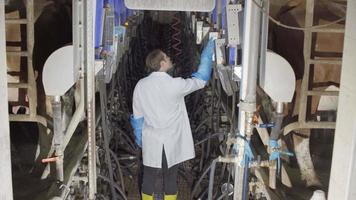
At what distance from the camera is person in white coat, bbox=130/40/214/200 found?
3.03 m

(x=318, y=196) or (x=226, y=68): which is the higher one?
(x=226, y=68)

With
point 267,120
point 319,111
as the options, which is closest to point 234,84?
point 267,120

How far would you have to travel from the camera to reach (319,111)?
3379mm

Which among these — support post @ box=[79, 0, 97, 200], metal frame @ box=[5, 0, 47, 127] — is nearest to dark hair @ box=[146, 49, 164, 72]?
support post @ box=[79, 0, 97, 200]

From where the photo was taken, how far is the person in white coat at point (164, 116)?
9.94 ft

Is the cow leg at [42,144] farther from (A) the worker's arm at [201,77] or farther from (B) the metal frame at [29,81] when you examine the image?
(A) the worker's arm at [201,77]

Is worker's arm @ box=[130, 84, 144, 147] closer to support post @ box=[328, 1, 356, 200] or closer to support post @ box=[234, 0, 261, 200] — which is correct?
support post @ box=[234, 0, 261, 200]

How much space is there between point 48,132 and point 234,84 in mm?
1451

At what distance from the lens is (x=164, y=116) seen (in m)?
3.10

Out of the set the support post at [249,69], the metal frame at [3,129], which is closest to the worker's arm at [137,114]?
the support post at [249,69]

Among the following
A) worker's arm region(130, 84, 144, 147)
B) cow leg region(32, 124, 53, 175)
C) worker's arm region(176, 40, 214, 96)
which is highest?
worker's arm region(176, 40, 214, 96)

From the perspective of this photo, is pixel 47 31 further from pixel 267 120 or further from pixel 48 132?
pixel 267 120

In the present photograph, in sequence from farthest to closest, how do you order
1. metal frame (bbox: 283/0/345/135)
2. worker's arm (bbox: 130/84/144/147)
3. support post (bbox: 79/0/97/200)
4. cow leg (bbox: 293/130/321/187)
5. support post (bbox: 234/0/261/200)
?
cow leg (bbox: 293/130/321/187) < worker's arm (bbox: 130/84/144/147) < metal frame (bbox: 283/0/345/135) < support post (bbox: 79/0/97/200) < support post (bbox: 234/0/261/200)

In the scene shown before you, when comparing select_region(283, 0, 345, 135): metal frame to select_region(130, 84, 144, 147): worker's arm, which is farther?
select_region(130, 84, 144, 147): worker's arm
